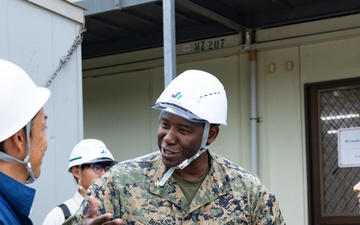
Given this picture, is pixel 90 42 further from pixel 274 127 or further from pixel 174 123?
pixel 174 123

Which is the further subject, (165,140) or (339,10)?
(339,10)

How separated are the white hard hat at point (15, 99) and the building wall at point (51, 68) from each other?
3170 mm

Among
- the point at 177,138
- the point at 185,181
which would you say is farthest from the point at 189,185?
the point at 177,138

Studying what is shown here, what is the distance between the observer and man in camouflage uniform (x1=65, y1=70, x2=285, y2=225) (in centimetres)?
330

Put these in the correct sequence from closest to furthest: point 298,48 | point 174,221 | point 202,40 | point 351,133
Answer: point 174,221 → point 351,133 → point 298,48 → point 202,40

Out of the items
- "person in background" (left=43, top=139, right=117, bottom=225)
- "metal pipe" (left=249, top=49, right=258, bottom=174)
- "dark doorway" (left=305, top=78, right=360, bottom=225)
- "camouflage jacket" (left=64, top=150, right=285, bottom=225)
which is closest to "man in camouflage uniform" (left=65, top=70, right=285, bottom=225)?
"camouflage jacket" (left=64, top=150, right=285, bottom=225)

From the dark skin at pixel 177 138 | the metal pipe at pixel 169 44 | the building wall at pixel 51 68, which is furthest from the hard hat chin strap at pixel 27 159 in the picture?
the metal pipe at pixel 169 44

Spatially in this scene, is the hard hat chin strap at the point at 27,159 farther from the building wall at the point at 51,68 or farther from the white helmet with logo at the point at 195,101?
the building wall at the point at 51,68

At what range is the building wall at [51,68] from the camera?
5.82 m

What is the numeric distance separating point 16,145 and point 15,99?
15 cm

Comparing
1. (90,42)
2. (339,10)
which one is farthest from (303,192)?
(90,42)

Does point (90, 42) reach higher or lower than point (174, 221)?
higher

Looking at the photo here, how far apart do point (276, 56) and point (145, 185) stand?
16.0 feet

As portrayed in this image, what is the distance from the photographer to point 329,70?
7.64 m
